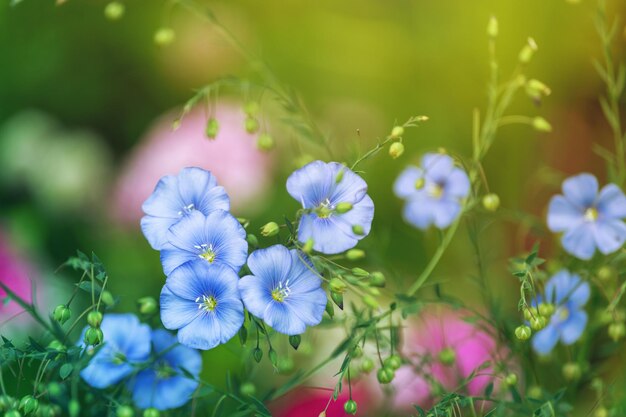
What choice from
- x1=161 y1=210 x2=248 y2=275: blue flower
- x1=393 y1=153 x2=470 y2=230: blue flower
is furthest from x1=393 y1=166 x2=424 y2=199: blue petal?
x1=161 y1=210 x2=248 y2=275: blue flower

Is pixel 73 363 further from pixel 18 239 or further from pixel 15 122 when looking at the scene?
pixel 15 122

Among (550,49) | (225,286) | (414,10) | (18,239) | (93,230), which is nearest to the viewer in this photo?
(225,286)

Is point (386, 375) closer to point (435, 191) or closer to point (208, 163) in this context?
point (435, 191)

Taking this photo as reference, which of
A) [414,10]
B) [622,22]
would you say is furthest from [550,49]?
[414,10]

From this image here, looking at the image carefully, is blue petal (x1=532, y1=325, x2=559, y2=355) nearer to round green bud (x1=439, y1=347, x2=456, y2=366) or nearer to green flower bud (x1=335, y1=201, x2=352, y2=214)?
round green bud (x1=439, y1=347, x2=456, y2=366)

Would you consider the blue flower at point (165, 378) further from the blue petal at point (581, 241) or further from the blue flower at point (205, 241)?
the blue petal at point (581, 241)
